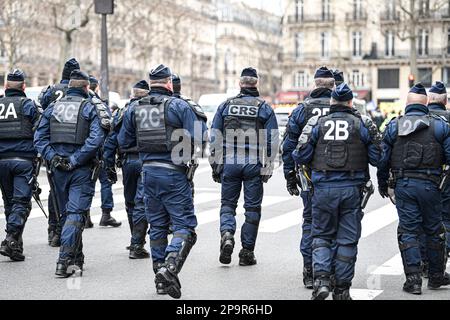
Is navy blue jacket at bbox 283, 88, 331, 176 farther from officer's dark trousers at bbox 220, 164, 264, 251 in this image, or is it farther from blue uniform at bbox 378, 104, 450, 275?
officer's dark trousers at bbox 220, 164, 264, 251

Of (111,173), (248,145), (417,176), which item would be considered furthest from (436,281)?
(111,173)

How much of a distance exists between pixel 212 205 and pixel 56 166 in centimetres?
715

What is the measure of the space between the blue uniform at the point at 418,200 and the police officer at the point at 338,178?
62 cm

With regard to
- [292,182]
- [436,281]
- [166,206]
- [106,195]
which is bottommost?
[436,281]

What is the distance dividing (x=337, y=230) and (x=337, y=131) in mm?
864

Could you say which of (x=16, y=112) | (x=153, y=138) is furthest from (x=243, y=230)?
(x=16, y=112)

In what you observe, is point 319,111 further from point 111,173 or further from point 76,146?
point 76,146

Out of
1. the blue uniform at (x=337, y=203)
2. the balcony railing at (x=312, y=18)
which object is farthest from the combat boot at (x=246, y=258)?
the balcony railing at (x=312, y=18)

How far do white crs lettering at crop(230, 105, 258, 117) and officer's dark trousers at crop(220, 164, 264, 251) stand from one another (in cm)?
55

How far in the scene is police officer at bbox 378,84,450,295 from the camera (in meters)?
8.55

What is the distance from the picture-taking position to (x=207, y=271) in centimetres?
960

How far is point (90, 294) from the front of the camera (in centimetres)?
838

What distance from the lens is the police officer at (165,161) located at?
27.5ft
